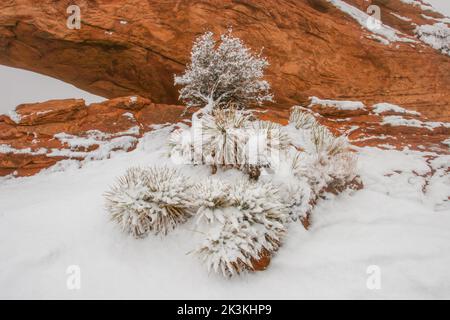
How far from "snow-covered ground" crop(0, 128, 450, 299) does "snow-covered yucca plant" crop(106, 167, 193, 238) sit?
0.79 ft

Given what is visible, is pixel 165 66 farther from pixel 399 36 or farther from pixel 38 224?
pixel 399 36

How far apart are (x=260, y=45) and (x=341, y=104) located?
3.72 m

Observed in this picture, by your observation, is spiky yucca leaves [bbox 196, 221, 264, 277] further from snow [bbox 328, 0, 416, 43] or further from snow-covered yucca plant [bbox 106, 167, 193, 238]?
snow [bbox 328, 0, 416, 43]

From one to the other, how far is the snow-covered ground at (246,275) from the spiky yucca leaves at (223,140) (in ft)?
1.87

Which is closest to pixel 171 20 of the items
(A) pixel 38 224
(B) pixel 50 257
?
(A) pixel 38 224

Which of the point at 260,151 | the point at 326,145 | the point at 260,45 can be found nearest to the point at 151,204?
the point at 260,151

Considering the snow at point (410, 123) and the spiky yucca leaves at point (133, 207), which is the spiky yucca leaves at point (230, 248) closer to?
the spiky yucca leaves at point (133, 207)

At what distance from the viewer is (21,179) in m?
8.34

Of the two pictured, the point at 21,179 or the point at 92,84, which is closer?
the point at 21,179

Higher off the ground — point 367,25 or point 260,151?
point 367,25

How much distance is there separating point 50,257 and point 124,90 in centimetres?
946

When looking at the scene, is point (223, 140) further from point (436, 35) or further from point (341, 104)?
point (436, 35)

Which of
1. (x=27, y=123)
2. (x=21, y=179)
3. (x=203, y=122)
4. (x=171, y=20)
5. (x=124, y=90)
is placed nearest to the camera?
(x=203, y=122)

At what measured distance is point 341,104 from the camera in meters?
10.8
